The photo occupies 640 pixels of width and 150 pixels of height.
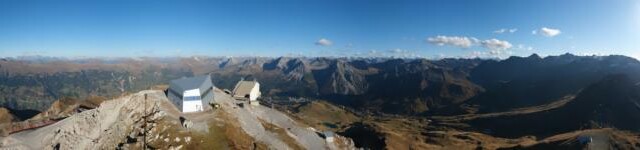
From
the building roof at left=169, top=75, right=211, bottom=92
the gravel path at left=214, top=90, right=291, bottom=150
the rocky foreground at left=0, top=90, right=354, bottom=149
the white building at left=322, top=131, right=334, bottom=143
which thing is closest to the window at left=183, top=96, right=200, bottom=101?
the building roof at left=169, top=75, right=211, bottom=92

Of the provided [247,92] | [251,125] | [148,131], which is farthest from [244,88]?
[148,131]

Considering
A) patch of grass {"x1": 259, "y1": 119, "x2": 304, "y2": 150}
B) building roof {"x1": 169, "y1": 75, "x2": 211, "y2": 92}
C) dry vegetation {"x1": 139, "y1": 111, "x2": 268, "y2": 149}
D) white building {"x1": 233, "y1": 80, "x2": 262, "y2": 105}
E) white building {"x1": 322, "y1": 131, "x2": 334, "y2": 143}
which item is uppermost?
building roof {"x1": 169, "y1": 75, "x2": 211, "y2": 92}

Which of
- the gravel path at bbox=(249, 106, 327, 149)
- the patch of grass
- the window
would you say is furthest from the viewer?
the gravel path at bbox=(249, 106, 327, 149)

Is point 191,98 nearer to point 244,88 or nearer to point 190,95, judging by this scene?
point 190,95

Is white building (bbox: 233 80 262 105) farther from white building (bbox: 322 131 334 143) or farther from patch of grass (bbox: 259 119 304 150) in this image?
white building (bbox: 322 131 334 143)

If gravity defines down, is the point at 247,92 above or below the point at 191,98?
below

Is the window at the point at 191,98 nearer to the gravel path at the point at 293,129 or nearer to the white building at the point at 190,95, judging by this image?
the white building at the point at 190,95

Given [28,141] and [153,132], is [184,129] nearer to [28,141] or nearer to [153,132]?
[153,132]
